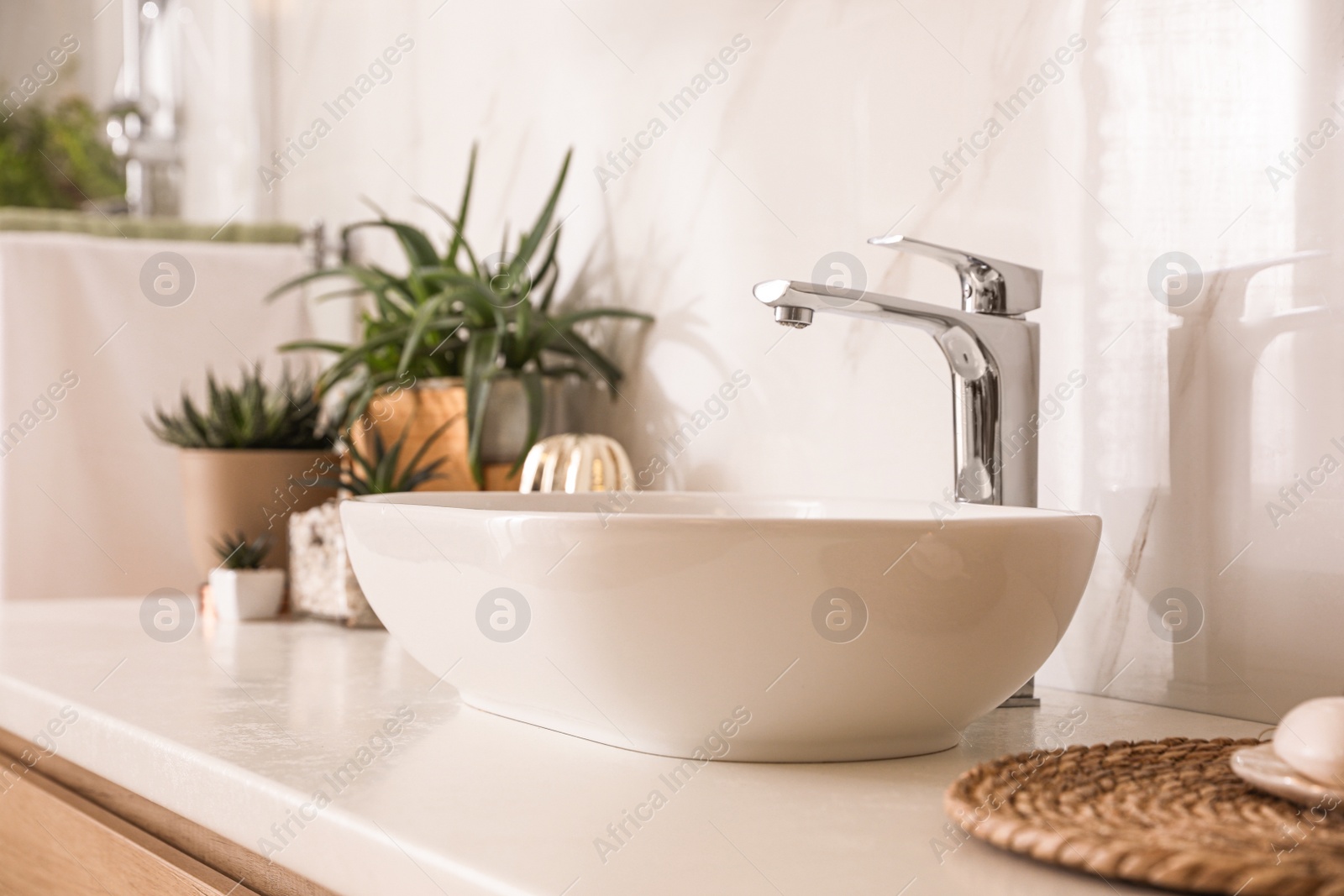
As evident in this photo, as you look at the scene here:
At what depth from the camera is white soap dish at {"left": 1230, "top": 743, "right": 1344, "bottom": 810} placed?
425 millimetres

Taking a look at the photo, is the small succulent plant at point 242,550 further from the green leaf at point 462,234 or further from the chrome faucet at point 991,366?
the chrome faucet at point 991,366

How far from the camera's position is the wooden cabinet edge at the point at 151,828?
0.53 metres

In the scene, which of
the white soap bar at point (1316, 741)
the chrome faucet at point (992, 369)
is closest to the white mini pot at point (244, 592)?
the chrome faucet at point (992, 369)

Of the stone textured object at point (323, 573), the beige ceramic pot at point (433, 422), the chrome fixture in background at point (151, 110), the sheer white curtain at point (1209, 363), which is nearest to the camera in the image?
the sheer white curtain at point (1209, 363)

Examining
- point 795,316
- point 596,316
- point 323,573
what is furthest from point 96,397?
point 795,316

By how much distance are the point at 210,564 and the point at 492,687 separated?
663mm

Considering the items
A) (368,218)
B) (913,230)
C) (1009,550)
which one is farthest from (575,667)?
(368,218)

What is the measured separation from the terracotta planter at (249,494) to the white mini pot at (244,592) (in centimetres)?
8

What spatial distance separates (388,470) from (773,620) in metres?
0.62

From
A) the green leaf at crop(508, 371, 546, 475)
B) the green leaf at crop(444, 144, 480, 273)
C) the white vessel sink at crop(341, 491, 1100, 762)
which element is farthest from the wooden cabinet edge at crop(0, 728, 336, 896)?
the green leaf at crop(444, 144, 480, 273)

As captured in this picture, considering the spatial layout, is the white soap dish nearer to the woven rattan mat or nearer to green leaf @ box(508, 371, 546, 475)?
the woven rattan mat

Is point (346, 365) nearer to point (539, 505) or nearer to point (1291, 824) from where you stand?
point (539, 505)

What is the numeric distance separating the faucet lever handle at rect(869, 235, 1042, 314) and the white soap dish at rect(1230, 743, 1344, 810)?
33 centimetres

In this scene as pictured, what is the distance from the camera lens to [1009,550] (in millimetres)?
554
